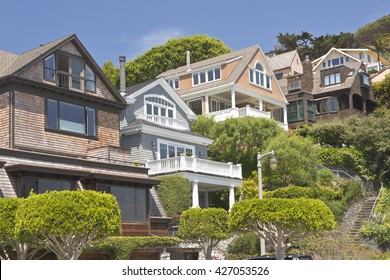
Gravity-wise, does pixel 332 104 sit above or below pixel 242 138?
above

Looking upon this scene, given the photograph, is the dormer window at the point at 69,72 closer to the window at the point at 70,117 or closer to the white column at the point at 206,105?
the window at the point at 70,117

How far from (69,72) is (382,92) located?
43.7 m

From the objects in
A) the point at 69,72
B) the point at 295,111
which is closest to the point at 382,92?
the point at 295,111

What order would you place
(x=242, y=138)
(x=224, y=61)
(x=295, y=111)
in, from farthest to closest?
1. (x=295, y=111)
2. (x=224, y=61)
3. (x=242, y=138)

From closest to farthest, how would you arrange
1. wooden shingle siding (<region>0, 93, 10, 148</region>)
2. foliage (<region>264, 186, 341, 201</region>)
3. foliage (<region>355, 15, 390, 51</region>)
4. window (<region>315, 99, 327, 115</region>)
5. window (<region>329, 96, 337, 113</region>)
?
wooden shingle siding (<region>0, 93, 10, 148</region>), foliage (<region>264, 186, 341, 201</region>), window (<region>329, 96, 337, 113</region>), window (<region>315, 99, 327, 115</region>), foliage (<region>355, 15, 390, 51</region>)

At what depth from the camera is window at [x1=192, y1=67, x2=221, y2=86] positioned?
189 ft

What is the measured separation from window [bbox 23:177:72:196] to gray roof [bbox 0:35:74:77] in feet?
25.6

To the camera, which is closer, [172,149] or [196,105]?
[172,149]

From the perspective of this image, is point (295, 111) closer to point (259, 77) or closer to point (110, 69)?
point (259, 77)

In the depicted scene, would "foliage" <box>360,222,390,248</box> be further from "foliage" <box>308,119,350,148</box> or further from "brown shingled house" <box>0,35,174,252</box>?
"foliage" <box>308,119,350,148</box>

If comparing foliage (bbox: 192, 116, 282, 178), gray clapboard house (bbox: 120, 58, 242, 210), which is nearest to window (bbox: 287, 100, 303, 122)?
foliage (bbox: 192, 116, 282, 178)

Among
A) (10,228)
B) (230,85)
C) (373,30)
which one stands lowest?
(10,228)

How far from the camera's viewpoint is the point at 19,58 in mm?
35844
